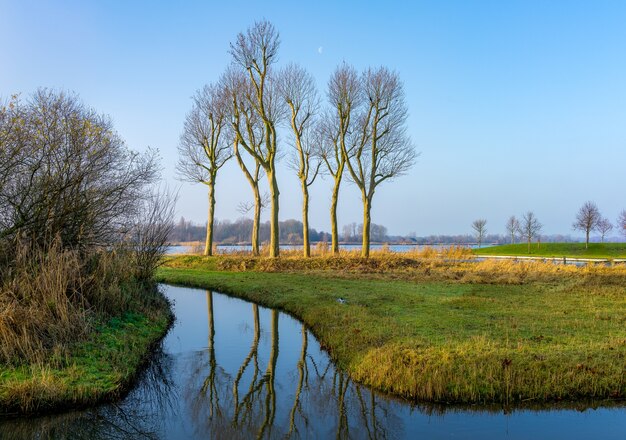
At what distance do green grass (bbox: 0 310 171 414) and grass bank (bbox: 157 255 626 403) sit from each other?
12.5 feet

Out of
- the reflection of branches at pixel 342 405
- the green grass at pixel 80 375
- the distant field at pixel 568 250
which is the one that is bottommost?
the reflection of branches at pixel 342 405

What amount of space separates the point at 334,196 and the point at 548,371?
23.5 metres

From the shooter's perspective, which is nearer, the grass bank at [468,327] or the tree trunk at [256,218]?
the grass bank at [468,327]

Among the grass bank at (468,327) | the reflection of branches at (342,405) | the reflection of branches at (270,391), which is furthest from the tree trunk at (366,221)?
the reflection of branches at (342,405)

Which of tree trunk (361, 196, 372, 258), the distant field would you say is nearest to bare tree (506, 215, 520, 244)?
the distant field

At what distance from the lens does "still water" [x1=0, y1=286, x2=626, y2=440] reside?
545 cm

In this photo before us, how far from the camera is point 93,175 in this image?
35.8 ft

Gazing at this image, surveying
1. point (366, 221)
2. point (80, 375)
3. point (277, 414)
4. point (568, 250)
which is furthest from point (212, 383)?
point (568, 250)

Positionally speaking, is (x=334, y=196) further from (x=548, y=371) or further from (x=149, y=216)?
(x=548, y=371)

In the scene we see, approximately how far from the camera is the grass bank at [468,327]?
652cm

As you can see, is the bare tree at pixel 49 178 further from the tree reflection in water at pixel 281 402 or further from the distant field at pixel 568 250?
the distant field at pixel 568 250

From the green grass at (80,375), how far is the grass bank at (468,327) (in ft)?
12.5

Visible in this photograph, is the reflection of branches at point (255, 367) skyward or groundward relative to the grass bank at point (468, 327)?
groundward

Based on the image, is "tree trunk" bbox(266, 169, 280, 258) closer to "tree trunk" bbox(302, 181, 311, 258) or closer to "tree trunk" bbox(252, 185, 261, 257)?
"tree trunk" bbox(302, 181, 311, 258)
